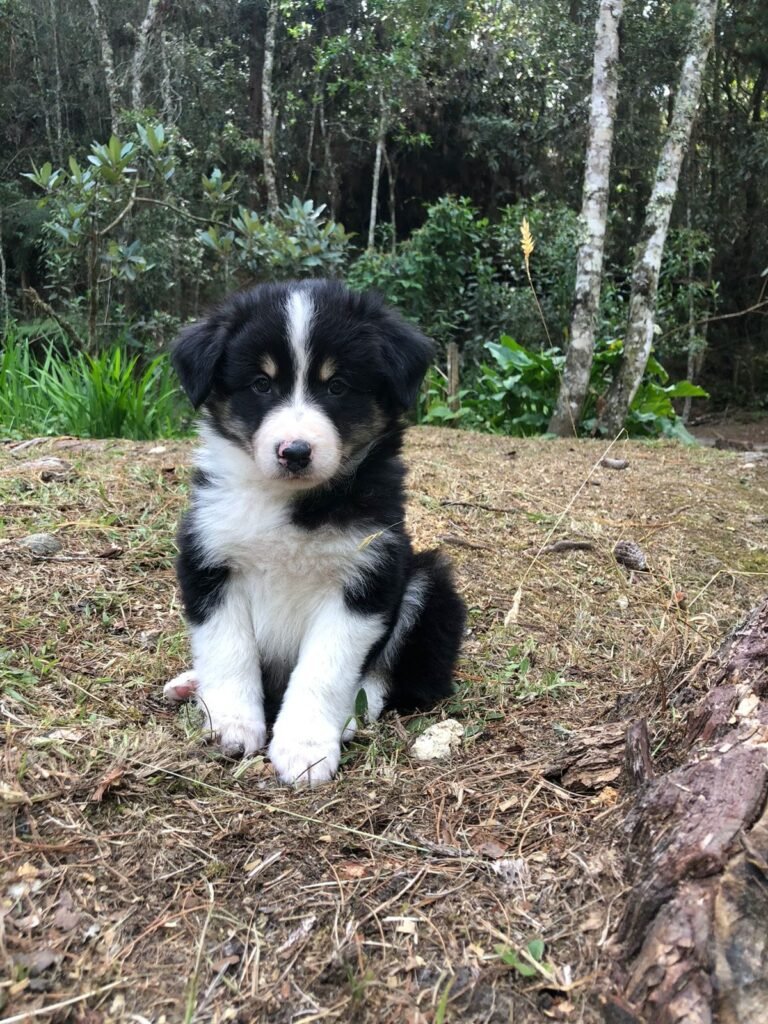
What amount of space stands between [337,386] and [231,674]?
3.07ft

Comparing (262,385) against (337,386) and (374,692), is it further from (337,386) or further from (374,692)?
(374,692)

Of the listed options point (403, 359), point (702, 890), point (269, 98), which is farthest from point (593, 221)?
point (269, 98)

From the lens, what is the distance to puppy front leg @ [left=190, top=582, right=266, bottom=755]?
7.37 ft

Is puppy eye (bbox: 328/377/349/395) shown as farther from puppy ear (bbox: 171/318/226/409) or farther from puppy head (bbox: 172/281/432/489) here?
puppy ear (bbox: 171/318/226/409)

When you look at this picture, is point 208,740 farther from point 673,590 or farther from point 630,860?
point 673,590

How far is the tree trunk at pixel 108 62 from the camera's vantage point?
13.1 meters

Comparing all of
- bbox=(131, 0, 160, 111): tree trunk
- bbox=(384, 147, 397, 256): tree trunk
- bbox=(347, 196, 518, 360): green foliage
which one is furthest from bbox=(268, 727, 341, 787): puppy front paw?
bbox=(384, 147, 397, 256): tree trunk

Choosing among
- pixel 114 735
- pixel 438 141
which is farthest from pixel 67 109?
pixel 114 735

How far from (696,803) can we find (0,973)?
1.19 m

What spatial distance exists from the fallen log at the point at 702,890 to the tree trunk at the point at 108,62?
1368cm

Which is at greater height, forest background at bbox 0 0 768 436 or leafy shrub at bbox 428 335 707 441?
forest background at bbox 0 0 768 436

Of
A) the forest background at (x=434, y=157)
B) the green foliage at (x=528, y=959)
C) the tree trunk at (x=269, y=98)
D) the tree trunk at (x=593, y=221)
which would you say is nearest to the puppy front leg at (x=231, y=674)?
the green foliage at (x=528, y=959)

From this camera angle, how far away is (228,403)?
2.59 metres

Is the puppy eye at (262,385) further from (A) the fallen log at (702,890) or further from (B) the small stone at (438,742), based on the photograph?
(A) the fallen log at (702,890)
